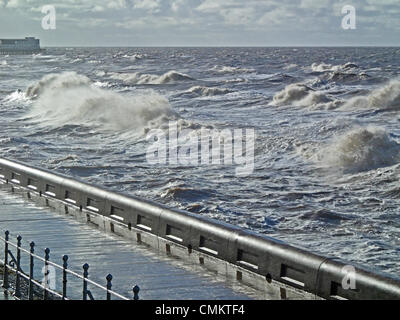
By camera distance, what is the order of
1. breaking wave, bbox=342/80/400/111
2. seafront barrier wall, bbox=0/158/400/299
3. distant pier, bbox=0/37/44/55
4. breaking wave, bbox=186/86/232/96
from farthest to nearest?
distant pier, bbox=0/37/44/55 → breaking wave, bbox=186/86/232/96 → breaking wave, bbox=342/80/400/111 → seafront barrier wall, bbox=0/158/400/299

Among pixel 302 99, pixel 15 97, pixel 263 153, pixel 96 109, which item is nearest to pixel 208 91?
pixel 302 99

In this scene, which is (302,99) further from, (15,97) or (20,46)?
(20,46)

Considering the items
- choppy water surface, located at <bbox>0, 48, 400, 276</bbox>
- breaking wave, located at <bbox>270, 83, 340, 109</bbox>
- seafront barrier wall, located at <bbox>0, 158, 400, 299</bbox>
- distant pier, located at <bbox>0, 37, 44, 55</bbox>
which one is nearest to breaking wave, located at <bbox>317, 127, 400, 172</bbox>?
choppy water surface, located at <bbox>0, 48, 400, 276</bbox>

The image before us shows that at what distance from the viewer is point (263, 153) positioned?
96.2ft

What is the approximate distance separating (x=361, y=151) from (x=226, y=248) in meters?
17.7

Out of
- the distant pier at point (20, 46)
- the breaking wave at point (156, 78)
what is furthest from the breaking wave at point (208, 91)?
the distant pier at point (20, 46)

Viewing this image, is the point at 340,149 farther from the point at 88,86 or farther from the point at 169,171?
the point at 88,86

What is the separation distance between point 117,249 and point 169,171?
1318 centimetres

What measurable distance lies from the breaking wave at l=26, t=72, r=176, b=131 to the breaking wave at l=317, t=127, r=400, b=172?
43.8 feet

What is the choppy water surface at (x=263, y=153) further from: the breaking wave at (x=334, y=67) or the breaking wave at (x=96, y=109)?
the breaking wave at (x=334, y=67)

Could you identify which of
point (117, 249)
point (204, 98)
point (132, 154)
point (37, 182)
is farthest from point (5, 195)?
point (204, 98)

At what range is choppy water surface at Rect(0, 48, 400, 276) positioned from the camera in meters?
17.2

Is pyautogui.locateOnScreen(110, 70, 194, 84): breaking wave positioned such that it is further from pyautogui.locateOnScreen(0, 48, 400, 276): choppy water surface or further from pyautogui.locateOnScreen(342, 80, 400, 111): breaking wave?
pyautogui.locateOnScreen(342, 80, 400, 111): breaking wave

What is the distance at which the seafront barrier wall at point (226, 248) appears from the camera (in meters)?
9.29
